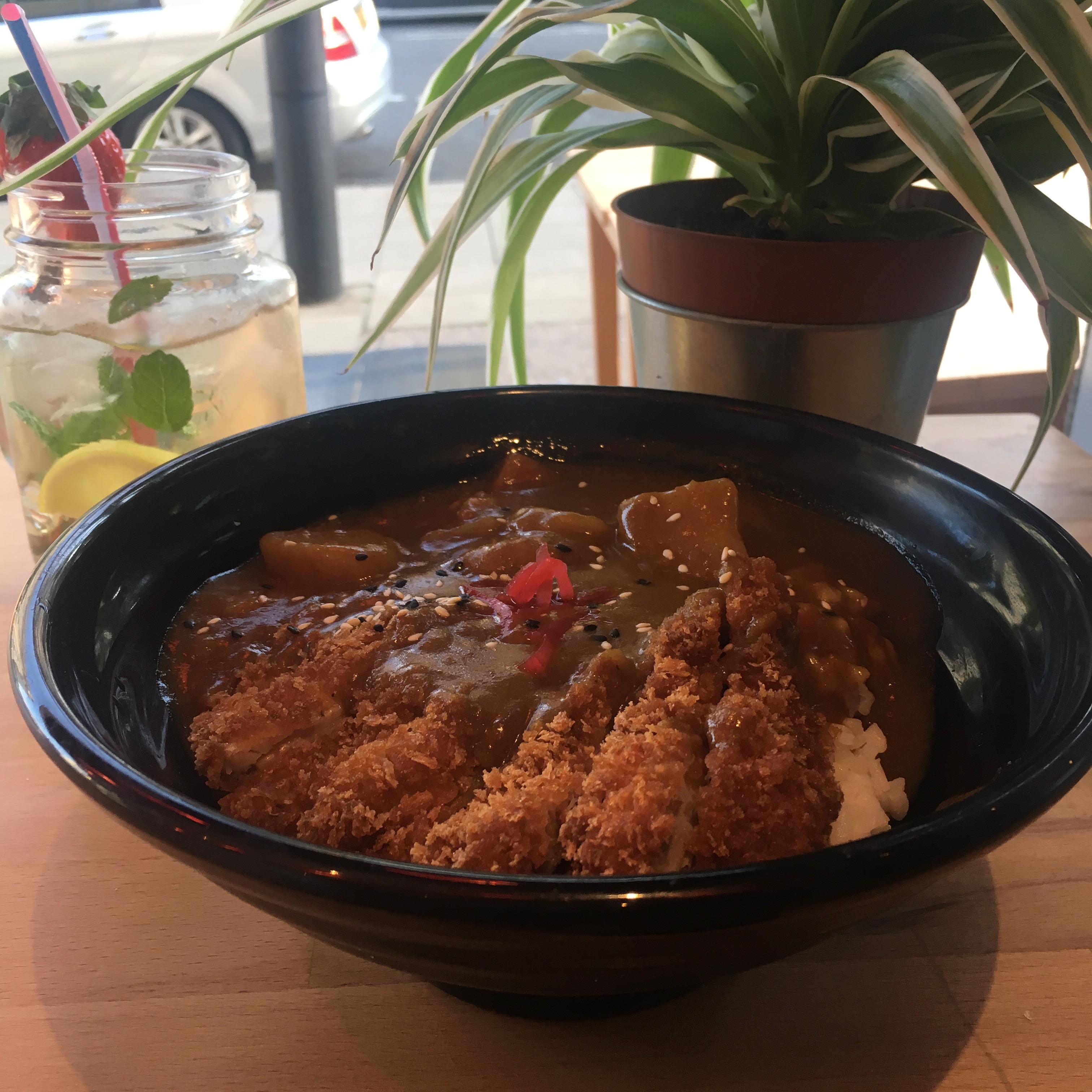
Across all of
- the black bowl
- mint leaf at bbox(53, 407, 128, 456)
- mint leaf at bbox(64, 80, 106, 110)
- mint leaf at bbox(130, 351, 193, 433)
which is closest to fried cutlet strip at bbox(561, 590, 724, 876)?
the black bowl

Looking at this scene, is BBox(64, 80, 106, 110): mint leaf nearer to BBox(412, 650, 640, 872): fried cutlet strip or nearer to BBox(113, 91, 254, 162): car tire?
BBox(412, 650, 640, 872): fried cutlet strip

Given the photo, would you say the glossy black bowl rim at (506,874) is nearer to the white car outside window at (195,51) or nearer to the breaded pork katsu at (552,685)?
the breaded pork katsu at (552,685)

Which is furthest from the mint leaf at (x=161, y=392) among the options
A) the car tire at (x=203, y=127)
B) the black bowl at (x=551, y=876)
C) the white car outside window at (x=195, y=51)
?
the car tire at (x=203, y=127)

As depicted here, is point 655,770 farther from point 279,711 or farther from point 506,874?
point 279,711

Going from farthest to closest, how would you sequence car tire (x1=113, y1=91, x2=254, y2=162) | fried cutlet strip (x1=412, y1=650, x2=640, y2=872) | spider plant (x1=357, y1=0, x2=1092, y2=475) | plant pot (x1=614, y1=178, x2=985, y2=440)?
car tire (x1=113, y1=91, x2=254, y2=162) → plant pot (x1=614, y1=178, x2=985, y2=440) → spider plant (x1=357, y1=0, x2=1092, y2=475) → fried cutlet strip (x1=412, y1=650, x2=640, y2=872)

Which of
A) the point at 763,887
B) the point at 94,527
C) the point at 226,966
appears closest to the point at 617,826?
the point at 763,887
